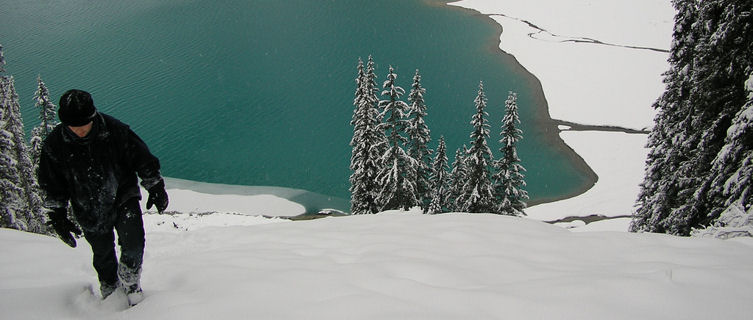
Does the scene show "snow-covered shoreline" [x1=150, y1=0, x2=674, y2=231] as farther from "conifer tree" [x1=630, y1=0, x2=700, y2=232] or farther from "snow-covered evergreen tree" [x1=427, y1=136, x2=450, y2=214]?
"conifer tree" [x1=630, y1=0, x2=700, y2=232]

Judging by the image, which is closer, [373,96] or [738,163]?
[738,163]

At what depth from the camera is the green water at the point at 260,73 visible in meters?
39.7

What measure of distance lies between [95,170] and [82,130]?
1.39 feet

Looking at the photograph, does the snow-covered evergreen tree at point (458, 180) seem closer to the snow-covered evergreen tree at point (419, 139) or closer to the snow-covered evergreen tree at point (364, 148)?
the snow-covered evergreen tree at point (419, 139)

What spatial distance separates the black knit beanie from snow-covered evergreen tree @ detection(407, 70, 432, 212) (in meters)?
19.4

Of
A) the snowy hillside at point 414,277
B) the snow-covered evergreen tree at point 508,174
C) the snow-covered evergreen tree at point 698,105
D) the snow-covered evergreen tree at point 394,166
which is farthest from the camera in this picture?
the snow-covered evergreen tree at point 394,166

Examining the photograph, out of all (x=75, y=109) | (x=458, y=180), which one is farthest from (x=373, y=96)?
(x=75, y=109)

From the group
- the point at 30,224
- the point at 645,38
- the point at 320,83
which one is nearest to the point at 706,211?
the point at 30,224

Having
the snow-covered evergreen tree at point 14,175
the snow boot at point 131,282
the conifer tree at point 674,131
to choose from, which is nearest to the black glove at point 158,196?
the snow boot at point 131,282

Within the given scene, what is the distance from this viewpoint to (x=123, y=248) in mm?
4156

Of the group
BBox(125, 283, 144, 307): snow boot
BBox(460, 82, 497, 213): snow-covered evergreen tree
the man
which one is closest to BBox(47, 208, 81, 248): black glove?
the man

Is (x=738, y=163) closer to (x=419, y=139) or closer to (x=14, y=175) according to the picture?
(x=419, y=139)

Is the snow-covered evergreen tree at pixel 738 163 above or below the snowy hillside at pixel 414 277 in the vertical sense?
above

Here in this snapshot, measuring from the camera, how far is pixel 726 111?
10.5m
